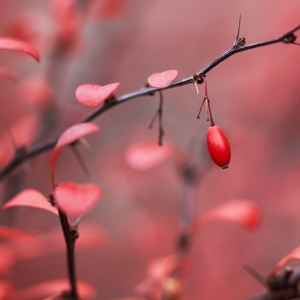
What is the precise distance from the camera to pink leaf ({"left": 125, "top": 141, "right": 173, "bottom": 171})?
77 centimetres

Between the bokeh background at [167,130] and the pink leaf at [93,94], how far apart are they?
1.54 feet

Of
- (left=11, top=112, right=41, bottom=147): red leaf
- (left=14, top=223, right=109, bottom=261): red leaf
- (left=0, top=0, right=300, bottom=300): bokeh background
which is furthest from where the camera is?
(left=0, top=0, right=300, bottom=300): bokeh background

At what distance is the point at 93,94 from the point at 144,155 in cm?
35

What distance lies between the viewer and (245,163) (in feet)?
4.77

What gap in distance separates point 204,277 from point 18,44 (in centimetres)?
101

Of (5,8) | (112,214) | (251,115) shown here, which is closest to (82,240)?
(251,115)

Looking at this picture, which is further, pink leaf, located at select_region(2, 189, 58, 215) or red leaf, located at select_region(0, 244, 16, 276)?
red leaf, located at select_region(0, 244, 16, 276)

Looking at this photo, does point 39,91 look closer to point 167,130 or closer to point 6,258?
point 6,258

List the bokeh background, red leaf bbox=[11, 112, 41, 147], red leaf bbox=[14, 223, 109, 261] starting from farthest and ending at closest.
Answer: the bokeh background, red leaf bbox=[11, 112, 41, 147], red leaf bbox=[14, 223, 109, 261]

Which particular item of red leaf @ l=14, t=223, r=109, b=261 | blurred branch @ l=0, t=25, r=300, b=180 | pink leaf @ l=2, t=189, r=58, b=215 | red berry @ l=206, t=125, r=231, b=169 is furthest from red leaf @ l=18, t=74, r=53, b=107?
red berry @ l=206, t=125, r=231, b=169

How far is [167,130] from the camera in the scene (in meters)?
2.10

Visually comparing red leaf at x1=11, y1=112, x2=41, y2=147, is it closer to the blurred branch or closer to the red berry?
the blurred branch

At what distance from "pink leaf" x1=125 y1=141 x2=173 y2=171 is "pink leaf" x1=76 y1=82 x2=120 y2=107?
326 mm

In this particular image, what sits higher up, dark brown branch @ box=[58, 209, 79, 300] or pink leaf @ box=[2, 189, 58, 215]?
pink leaf @ box=[2, 189, 58, 215]
